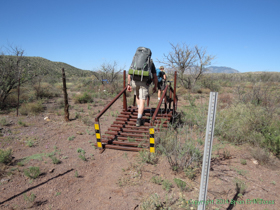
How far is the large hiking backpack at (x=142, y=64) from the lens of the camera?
4320mm

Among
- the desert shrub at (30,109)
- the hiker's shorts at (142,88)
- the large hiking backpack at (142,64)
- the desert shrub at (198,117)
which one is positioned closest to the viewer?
the desert shrub at (198,117)

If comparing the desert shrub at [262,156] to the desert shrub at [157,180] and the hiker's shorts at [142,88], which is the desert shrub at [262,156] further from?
the hiker's shorts at [142,88]

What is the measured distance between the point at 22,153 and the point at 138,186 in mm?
3172

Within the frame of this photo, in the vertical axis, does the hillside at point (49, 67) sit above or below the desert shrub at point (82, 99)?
above

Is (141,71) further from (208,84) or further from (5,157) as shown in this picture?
(208,84)

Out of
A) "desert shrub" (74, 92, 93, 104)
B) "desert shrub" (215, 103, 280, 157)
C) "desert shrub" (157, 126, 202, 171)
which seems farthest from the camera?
"desert shrub" (74, 92, 93, 104)

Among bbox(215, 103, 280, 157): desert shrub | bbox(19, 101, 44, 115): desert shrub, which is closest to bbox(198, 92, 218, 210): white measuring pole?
bbox(215, 103, 280, 157): desert shrub

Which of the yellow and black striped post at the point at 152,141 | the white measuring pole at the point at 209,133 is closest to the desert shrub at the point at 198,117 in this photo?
the yellow and black striped post at the point at 152,141

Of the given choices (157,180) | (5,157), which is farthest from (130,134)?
(5,157)

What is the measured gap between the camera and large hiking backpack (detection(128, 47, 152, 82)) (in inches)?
170

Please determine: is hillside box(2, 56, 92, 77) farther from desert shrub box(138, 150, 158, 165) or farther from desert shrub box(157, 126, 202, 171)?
desert shrub box(157, 126, 202, 171)

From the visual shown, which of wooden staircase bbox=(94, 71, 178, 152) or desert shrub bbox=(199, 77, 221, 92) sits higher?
desert shrub bbox=(199, 77, 221, 92)

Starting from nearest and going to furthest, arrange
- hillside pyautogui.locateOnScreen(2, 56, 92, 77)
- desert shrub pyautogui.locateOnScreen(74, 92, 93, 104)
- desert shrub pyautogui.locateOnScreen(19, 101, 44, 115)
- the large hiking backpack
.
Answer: the large hiking backpack
desert shrub pyautogui.locateOnScreen(19, 101, 44, 115)
desert shrub pyautogui.locateOnScreen(74, 92, 93, 104)
hillside pyautogui.locateOnScreen(2, 56, 92, 77)

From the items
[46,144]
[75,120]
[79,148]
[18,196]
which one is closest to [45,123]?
[75,120]
